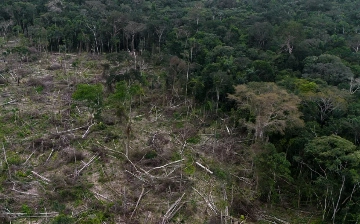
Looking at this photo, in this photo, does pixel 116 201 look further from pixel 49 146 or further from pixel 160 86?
pixel 160 86

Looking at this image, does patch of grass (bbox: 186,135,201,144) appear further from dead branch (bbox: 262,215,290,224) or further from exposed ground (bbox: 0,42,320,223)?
dead branch (bbox: 262,215,290,224)

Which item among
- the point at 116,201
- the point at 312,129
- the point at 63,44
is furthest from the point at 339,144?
the point at 63,44

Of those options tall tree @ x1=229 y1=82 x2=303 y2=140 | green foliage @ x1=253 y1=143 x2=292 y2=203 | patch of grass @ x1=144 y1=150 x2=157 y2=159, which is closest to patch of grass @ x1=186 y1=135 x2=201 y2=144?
patch of grass @ x1=144 y1=150 x2=157 y2=159

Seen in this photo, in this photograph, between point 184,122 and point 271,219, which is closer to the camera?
point 271,219

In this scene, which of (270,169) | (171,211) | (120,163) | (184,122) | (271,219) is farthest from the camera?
(184,122)

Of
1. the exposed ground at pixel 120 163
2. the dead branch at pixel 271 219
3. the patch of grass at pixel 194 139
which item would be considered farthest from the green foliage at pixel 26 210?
the dead branch at pixel 271 219

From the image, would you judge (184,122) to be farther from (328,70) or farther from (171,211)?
(328,70)

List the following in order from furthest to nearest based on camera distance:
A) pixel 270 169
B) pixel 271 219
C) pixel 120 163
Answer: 1. pixel 120 163
2. pixel 270 169
3. pixel 271 219

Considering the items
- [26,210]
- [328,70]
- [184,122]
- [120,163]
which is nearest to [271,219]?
[120,163]
